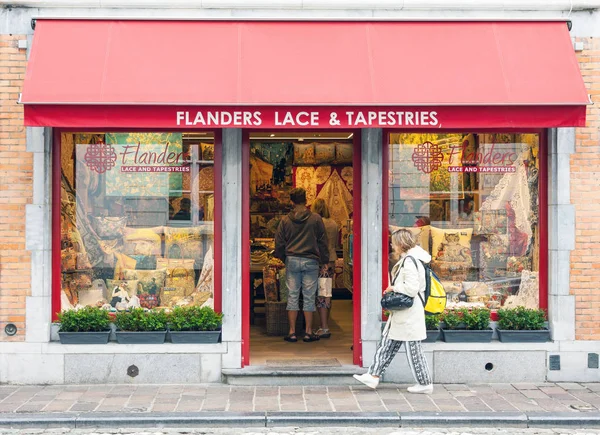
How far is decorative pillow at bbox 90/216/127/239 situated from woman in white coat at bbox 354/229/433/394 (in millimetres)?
3406

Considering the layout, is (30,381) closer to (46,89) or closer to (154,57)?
(46,89)

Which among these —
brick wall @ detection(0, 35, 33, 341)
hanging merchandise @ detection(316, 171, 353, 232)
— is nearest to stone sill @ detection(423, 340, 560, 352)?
brick wall @ detection(0, 35, 33, 341)

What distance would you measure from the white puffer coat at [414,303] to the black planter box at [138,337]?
2.74 metres

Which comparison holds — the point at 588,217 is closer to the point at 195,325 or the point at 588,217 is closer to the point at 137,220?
the point at 195,325

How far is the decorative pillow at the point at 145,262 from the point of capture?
32.7 ft

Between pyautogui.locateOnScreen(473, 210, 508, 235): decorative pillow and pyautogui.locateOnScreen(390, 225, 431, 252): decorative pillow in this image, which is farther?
pyautogui.locateOnScreen(473, 210, 508, 235): decorative pillow

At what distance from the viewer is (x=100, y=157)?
32.2 ft

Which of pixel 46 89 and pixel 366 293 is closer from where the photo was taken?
pixel 46 89

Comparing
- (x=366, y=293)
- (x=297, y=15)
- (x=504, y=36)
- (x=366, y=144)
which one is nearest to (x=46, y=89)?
(x=297, y=15)

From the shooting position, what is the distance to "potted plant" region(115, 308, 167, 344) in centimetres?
941

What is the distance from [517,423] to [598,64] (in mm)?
4463

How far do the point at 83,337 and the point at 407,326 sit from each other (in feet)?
12.3

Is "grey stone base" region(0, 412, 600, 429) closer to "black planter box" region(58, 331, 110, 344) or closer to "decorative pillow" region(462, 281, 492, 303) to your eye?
"black planter box" region(58, 331, 110, 344)

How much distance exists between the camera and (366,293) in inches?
379
